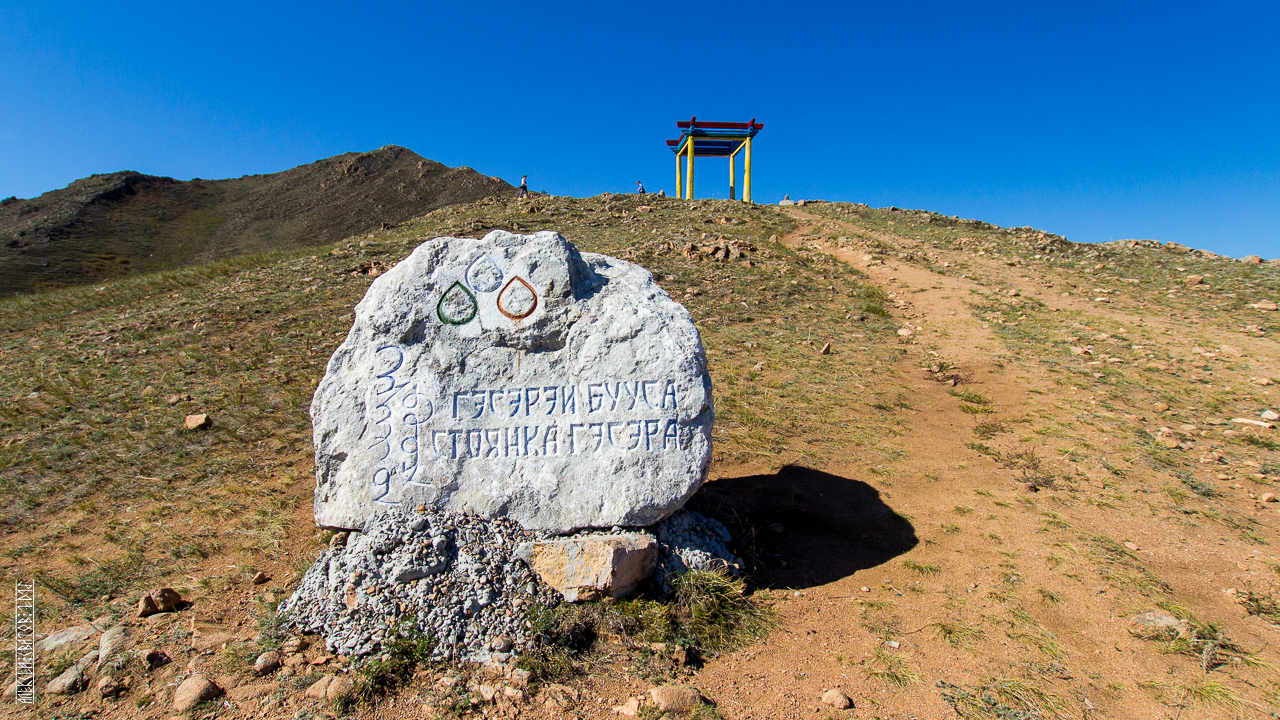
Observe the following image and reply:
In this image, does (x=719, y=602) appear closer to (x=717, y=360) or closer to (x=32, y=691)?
(x=32, y=691)

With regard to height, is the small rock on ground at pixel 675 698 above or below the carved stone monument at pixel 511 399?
below

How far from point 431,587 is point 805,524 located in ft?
9.22

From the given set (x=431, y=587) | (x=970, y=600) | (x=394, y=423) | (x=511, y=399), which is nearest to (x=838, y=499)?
(x=970, y=600)

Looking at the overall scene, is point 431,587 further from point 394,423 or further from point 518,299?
Answer: point 518,299

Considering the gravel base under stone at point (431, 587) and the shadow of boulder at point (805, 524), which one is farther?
the shadow of boulder at point (805, 524)

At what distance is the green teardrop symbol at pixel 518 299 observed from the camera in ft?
12.7

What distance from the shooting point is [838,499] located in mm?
5070

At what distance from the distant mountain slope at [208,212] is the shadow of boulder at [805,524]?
31529 mm

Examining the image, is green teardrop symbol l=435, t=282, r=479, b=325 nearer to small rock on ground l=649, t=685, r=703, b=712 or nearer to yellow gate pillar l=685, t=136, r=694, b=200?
small rock on ground l=649, t=685, r=703, b=712

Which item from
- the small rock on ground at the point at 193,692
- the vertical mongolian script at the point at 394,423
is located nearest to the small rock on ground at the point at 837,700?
the vertical mongolian script at the point at 394,423

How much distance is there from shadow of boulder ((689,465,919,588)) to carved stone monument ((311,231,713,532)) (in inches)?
38.1

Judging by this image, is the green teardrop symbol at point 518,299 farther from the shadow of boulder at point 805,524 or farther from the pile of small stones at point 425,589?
the shadow of boulder at point 805,524

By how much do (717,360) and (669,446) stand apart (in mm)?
4811

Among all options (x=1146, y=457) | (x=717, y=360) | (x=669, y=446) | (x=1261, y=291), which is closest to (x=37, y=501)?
(x=669, y=446)
